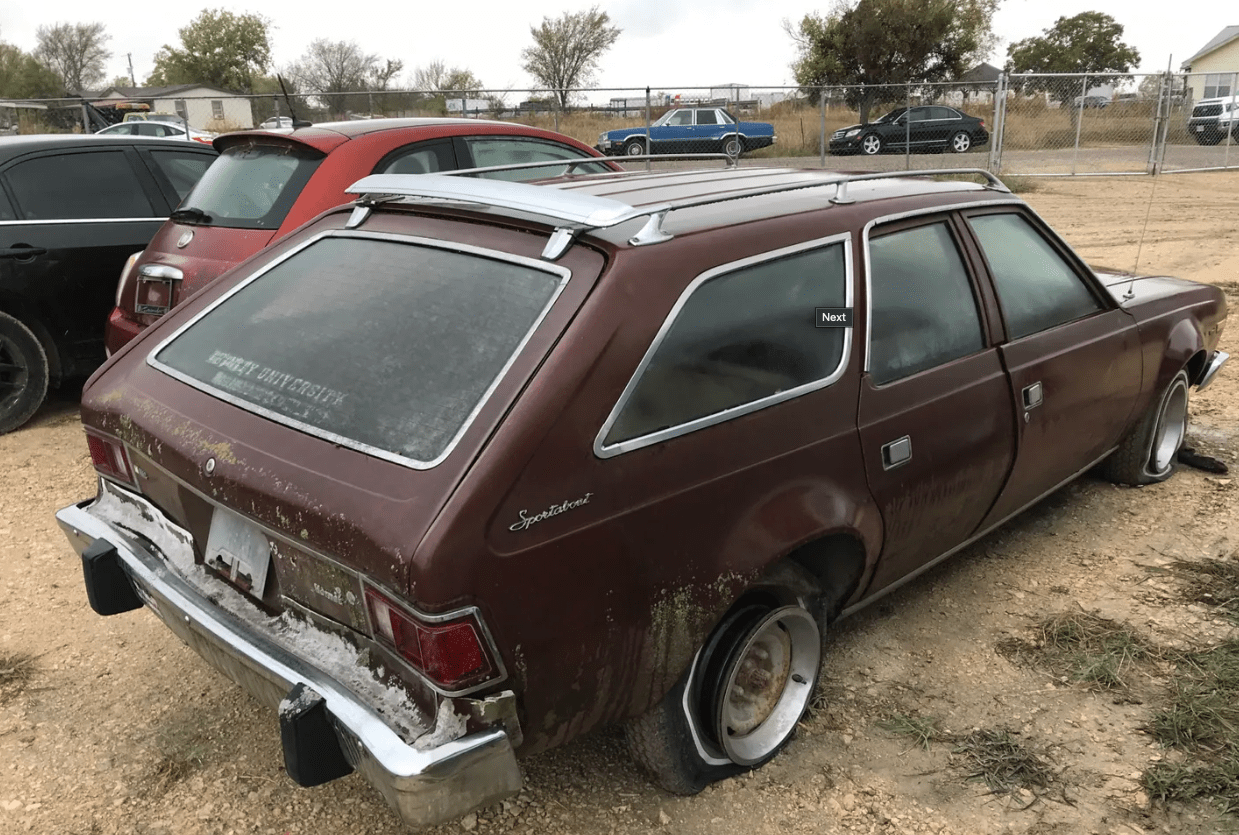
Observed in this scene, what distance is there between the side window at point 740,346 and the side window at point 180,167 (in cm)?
489

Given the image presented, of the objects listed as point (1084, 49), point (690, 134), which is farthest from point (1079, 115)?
point (1084, 49)

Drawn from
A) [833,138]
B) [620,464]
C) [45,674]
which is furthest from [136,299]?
[833,138]

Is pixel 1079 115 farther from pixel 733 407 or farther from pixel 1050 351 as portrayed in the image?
pixel 733 407

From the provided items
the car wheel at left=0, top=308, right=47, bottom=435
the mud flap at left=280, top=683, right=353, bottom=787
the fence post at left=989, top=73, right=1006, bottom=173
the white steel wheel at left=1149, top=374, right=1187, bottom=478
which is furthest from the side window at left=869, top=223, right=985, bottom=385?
the fence post at left=989, top=73, right=1006, bottom=173

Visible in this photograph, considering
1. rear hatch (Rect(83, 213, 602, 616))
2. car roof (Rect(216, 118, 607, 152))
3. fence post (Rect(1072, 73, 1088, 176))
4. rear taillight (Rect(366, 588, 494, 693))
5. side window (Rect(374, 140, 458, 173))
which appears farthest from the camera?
fence post (Rect(1072, 73, 1088, 176))

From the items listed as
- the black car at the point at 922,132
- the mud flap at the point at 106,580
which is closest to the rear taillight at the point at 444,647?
the mud flap at the point at 106,580

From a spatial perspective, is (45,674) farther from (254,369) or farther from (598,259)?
(598,259)

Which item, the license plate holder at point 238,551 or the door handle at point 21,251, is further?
the door handle at point 21,251

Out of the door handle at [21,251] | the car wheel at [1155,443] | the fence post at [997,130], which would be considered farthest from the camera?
the fence post at [997,130]

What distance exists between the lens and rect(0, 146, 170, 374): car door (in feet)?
18.1

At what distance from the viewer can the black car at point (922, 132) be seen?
2262 cm
